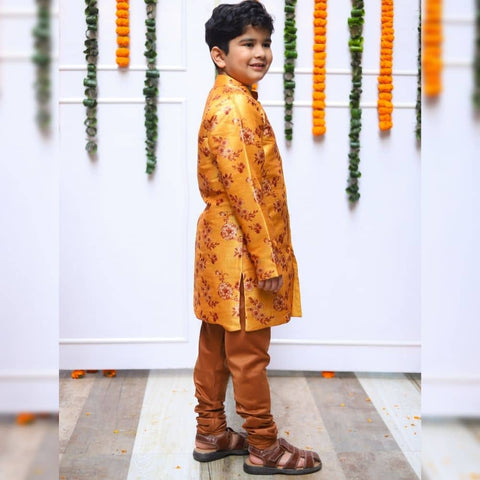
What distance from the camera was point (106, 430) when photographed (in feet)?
7.64

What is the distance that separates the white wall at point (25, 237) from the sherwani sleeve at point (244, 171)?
105 cm

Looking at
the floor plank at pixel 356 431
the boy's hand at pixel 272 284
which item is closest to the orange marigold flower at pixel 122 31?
the boy's hand at pixel 272 284

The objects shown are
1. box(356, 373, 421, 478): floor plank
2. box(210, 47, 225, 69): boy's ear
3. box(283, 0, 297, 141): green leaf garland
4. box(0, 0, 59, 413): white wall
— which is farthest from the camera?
box(283, 0, 297, 141): green leaf garland

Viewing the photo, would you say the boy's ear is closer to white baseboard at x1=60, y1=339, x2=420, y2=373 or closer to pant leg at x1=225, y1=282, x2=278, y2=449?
pant leg at x1=225, y1=282, x2=278, y2=449

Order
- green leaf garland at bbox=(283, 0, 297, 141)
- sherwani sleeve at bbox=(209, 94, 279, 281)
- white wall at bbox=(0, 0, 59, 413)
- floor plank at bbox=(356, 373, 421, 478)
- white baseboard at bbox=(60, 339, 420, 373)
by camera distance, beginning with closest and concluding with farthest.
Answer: white wall at bbox=(0, 0, 59, 413)
sherwani sleeve at bbox=(209, 94, 279, 281)
floor plank at bbox=(356, 373, 421, 478)
green leaf garland at bbox=(283, 0, 297, 141)
white baseboard at bbox=(60, 339, 420, 373)

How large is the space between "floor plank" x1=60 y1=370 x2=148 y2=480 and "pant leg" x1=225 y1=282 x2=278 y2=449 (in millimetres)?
398

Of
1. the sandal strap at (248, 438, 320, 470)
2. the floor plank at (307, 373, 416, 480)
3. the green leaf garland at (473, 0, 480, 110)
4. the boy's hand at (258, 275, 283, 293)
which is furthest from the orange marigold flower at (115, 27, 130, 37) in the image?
the green leaf garland at (473, 0, 480, 110)

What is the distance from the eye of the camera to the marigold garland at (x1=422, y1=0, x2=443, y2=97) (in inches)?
31.5

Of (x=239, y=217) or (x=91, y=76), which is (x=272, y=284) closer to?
(x=239, y=217)

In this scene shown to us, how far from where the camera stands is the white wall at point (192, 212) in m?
2.86

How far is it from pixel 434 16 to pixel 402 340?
2.31 meters

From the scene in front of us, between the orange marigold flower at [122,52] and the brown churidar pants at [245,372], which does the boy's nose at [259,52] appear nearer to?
the brown churidar pants at [245,372]

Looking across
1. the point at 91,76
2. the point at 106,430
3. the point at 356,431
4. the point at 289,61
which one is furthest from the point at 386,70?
the point at 106,430

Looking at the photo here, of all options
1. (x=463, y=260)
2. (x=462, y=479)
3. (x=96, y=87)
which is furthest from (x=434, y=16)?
(x=96, y=87)
